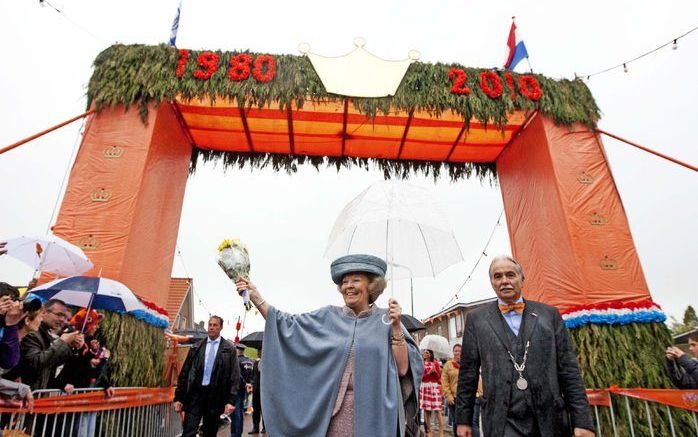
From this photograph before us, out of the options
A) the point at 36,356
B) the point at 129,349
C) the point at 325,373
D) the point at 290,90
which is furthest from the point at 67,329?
the point at 290,90

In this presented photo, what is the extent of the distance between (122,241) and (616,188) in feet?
25.1

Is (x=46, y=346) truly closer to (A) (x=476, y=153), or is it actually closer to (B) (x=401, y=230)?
Result: (B) (x=401, y=230)

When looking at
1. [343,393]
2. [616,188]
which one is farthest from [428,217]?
[616,188]

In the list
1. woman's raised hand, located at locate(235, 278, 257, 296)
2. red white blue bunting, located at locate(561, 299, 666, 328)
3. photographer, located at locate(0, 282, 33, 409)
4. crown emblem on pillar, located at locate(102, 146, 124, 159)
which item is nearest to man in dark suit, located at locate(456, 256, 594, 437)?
woman's raised hand, located at locate(235, 278, 257, 296)

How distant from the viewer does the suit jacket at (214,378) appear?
5320mm

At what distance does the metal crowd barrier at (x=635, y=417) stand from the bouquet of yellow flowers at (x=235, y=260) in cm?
484

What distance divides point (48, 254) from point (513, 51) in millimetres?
8385

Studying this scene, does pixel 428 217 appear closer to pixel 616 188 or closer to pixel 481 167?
pixel 616 188

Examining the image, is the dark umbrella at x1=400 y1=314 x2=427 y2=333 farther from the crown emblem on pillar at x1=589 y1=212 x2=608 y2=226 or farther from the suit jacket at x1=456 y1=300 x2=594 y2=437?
the suit jacket at x1=456 y1=300 x2=594 y2=437

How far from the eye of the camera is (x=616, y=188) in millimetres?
7145

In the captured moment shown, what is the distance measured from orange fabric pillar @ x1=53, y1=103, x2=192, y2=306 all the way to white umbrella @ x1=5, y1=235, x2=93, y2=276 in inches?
19.3

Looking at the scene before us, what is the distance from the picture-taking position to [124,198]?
21.0 ft

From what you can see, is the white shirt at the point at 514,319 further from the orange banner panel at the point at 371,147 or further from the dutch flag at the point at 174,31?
the dutch flag at the point at 174,31

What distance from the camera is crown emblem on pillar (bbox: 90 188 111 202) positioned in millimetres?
6371
